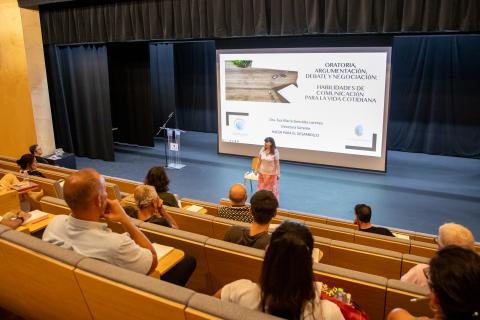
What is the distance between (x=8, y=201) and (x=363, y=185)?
17.5 feet

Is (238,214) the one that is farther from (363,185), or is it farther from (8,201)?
(363,185)

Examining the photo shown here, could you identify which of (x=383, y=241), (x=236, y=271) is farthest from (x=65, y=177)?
(x=383, y=241)

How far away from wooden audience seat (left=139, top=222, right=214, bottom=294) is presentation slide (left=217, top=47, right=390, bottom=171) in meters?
4.84

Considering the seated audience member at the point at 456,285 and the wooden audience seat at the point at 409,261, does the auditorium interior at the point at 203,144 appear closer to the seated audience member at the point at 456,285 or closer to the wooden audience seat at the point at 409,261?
the wooden audience seat at the point at 409,261

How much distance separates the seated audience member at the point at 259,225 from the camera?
2510 mm

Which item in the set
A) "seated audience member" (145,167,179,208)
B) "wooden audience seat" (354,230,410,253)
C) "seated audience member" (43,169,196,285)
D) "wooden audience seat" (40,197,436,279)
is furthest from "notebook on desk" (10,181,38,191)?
"wooden audience seat" (354,230,410,253)

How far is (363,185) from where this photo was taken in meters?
6.93

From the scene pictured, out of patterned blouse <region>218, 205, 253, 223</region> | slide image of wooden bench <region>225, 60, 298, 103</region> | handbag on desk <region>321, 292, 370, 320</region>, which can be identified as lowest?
patterned blouse <region>218, 205, 253, 223</region>

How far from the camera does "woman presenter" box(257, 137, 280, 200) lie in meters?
5.71

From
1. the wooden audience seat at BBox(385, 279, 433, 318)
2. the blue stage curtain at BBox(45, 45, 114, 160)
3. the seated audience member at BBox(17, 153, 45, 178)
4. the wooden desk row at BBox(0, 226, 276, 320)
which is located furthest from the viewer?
the blue stage curtain at BBox(45, 45, 114, 160)

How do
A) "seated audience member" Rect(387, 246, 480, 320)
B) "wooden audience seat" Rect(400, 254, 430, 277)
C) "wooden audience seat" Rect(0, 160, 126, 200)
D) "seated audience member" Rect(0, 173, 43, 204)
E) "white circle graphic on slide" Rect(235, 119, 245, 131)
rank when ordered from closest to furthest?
"seated audience member" Rect(387, 246, 480, 320) → "wooden audience seat" Rect(400, 254, 430, 277) → "seated audience member" Rect(0, 173, 43, 204) → "wooden audience seat" Rect(0, 160, 126, 200) → "white circle graphic on slide" Rect(235, 119, 245, 131)

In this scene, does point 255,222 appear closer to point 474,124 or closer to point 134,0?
point 134,0

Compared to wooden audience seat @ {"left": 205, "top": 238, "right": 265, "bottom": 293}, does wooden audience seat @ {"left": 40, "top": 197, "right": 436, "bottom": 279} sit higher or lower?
lower

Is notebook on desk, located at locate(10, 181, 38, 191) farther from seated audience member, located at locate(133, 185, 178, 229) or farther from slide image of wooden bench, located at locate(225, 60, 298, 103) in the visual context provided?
slide image of wooden bench, located at locate(225, 60, 298, 103)
